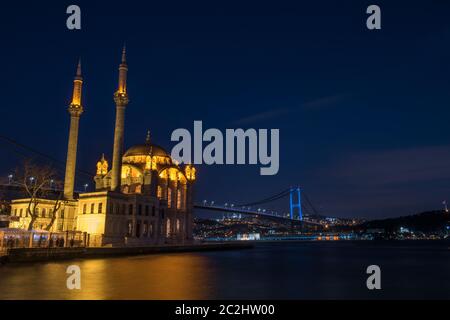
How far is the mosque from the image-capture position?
54.0 metres

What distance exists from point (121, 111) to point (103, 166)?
17478 millimetres

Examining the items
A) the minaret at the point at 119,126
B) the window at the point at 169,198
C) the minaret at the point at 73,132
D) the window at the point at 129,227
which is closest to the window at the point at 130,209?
the window at the point at 129,227

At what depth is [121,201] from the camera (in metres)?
56.1

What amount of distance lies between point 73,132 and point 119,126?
6.37 m

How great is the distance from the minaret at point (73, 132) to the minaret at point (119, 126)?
206 inches

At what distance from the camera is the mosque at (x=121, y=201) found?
177 ft

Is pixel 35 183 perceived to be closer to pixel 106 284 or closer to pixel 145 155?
pixel 106 284

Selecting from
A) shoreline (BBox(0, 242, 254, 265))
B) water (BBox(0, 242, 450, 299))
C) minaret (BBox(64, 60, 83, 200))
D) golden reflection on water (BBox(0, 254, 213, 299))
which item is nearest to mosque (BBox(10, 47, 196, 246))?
minaret (BBox(64, 60, 83, 200))

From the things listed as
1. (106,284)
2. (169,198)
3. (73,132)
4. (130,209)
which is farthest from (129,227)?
(106,284)

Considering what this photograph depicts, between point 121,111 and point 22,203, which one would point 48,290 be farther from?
point 22,203

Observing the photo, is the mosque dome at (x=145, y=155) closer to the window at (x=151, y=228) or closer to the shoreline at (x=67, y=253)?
the window at (x=151, y=228)

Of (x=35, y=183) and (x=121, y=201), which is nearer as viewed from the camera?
(x=35, y=183)

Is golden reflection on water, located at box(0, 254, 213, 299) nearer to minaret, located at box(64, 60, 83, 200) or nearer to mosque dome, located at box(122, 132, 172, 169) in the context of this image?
minaret, located at box(64, 60, 83, 200)
